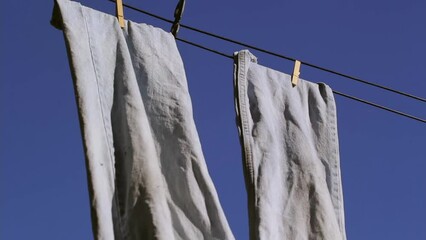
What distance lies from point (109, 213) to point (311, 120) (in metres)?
0.85

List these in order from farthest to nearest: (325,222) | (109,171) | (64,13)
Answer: (325,222), (64,13), (109,171)

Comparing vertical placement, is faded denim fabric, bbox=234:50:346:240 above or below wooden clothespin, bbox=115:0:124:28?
below

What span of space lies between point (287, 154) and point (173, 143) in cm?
41

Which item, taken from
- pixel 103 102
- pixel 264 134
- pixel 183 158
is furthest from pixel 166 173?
pixel 264 134

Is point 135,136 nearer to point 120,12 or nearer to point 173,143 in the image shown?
point 173,143

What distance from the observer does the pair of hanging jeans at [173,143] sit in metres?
2.19

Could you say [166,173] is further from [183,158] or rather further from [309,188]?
[309,188]

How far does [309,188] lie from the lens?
8.47 ft

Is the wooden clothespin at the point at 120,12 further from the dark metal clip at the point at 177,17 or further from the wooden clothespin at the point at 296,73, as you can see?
the wooden clothespin at the point at 296,73

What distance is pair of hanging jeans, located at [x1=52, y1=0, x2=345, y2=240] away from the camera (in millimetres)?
2188

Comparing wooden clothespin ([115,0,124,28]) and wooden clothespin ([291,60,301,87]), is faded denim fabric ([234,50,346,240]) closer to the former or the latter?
wooden clothespin ([291,60,301,87])

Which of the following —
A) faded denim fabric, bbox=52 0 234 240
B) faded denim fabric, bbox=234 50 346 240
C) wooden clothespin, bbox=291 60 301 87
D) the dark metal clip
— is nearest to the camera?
faded denim fabric, bbox=52 0 234 240

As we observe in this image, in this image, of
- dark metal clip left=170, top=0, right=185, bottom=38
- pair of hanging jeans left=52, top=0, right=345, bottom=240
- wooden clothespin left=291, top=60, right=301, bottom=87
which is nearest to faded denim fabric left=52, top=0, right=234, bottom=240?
pair of hanging jeans left=52, top=0, right=345, bottom=240

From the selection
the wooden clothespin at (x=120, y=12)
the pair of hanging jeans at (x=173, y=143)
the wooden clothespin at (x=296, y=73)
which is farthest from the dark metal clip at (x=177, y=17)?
the wooden clothespin at (x=296, y=73)
